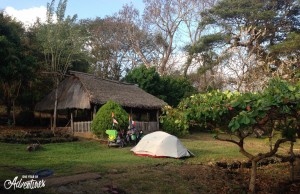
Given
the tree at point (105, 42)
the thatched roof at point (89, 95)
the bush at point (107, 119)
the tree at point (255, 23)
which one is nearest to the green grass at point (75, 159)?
the bush at point (107, 119)

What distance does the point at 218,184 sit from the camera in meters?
11.1

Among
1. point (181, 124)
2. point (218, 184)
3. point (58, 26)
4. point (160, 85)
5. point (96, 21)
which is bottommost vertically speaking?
point (218, 184)

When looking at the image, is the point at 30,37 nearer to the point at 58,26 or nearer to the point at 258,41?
the point at 58,26

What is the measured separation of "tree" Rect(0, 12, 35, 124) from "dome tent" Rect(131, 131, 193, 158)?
10.6 metres

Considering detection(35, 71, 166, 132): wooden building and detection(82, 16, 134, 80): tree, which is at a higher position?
detection(82, 16, 134, 80): tree

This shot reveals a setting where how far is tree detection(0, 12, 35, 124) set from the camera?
20.6 metres

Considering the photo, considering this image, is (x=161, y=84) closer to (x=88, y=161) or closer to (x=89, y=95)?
(x=89, y=95)

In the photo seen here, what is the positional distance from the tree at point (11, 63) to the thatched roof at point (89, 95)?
7.76 ft

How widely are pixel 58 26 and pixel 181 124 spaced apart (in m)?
15.6

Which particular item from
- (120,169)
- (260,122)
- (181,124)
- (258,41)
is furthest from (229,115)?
(258,41)

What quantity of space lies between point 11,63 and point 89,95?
5102mm

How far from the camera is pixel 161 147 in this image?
14.4 meters

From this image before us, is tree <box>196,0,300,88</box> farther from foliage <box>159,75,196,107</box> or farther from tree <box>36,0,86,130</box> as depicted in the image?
tree <box>36,0,86,130</box>

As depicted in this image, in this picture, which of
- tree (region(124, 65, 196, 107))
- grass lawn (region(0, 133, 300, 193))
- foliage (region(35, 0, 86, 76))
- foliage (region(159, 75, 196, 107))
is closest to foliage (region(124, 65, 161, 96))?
tree (region(124, 65, 196, 107))
